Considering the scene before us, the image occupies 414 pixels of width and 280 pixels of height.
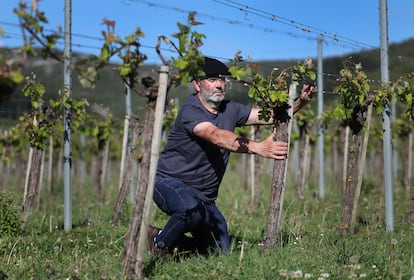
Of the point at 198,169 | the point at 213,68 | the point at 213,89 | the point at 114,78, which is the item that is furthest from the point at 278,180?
the point at 114,78

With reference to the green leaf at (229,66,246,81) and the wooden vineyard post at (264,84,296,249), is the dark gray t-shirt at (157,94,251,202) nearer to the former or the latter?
the wooden vineyard post at (264,84,296,249)

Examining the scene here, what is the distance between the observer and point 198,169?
19.7ft

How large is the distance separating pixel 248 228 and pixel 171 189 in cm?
274

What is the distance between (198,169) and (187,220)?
1.86 ft

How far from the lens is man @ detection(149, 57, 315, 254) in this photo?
18.8ft

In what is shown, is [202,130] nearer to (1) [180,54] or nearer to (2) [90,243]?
(1) [180,54]

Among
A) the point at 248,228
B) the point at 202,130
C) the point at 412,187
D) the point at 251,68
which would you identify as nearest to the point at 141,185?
the point at 202,130

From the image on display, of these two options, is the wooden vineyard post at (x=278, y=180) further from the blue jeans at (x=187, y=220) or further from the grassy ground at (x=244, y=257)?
the blue jeans at (x=187, y=220)

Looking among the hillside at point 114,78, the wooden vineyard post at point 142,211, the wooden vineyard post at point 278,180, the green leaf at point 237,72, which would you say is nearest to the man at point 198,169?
the wooden vineyard post at point 278,180

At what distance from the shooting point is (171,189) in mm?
5828

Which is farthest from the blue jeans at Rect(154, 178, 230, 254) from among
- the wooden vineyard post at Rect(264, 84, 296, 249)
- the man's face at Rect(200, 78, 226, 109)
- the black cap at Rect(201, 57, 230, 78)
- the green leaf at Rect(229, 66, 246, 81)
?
the green leaf at Rect(229, 66, 246, 81)

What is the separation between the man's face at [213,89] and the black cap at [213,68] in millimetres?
59

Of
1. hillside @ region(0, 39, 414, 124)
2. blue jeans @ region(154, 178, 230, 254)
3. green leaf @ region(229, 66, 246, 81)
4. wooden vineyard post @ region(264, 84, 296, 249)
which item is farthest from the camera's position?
hillside @ region(0, 39, 414, 124)

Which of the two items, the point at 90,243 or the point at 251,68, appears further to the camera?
the point at 90,243
